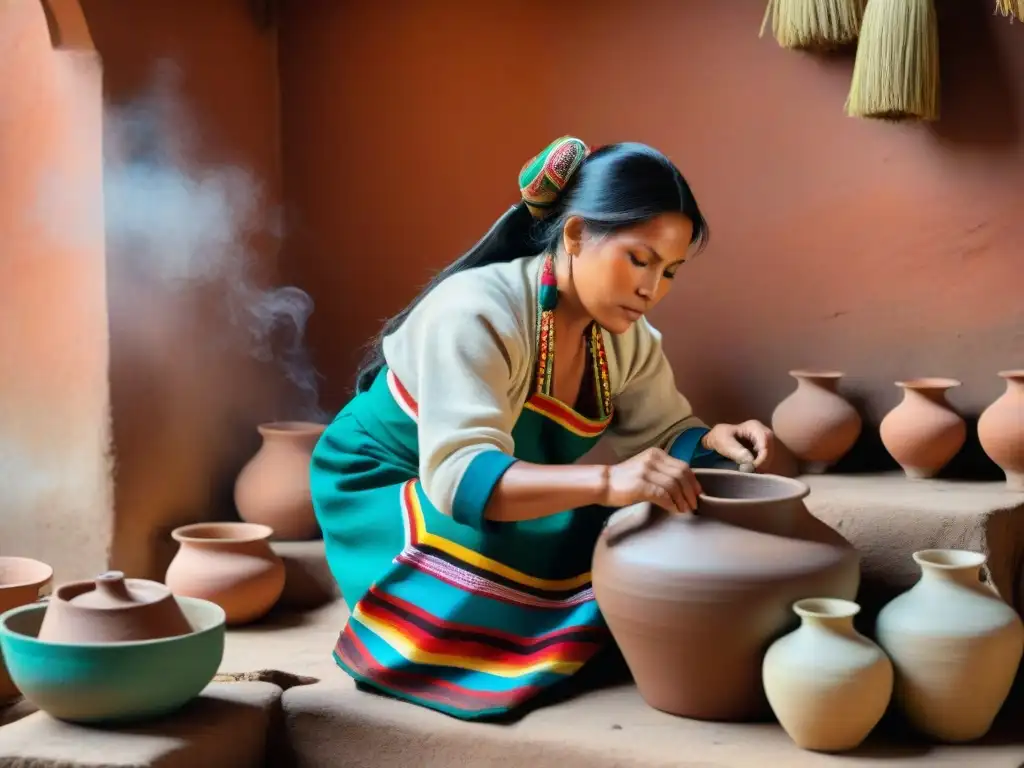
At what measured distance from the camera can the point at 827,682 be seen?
2.38 metres

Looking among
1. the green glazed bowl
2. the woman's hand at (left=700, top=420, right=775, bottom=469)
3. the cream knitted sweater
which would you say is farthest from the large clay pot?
the green glazed bowl

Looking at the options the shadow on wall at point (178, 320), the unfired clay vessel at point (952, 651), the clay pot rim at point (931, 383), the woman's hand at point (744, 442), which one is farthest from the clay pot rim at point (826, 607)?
the shadow on wall at point (178, 320)

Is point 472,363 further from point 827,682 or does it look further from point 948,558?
point 948,558

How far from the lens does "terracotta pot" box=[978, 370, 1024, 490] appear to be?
11.2 ft

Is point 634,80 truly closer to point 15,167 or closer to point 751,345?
point 751,345

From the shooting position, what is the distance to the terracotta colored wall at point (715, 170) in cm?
371

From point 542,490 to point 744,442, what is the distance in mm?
720

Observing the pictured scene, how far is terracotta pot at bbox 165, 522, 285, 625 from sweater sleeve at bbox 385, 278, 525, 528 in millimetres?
1194

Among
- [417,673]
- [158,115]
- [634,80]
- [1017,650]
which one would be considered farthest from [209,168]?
[1017,650]

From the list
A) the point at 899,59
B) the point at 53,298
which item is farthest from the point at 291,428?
the point at 899,59

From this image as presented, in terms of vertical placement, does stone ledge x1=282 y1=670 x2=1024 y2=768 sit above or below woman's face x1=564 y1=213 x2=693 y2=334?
below

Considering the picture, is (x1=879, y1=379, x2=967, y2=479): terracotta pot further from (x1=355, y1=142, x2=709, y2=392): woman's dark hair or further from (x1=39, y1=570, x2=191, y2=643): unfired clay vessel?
(x1=39, y1=570, x2=191, y2=643): unfired clay vessel

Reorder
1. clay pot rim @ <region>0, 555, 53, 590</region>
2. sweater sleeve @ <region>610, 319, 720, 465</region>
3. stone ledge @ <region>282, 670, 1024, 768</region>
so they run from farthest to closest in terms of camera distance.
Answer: sweater sleeve @ <region>610, 319, 720, 465</region> → clay pot rim @ <region>0, 555, 53, 590</region> → stone ledge @ <region>282, 670, 1024, 768</region>

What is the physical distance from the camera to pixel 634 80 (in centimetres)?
405
